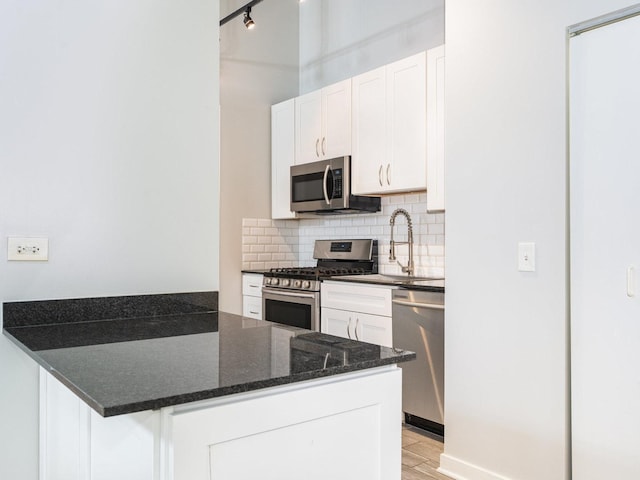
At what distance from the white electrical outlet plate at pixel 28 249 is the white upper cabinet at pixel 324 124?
8.60 ft

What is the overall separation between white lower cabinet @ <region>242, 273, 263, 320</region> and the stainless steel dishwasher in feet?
5.11

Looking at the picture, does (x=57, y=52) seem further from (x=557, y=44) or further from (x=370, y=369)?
(x=557, y=44)

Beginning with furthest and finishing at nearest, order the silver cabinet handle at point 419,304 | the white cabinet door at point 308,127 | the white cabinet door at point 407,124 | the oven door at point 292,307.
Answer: the white cabinet door at point 308,127 → the oven door at point 292,307 → the white cabinet door at point 407,124 → the silver cabinet handle at point 419,304

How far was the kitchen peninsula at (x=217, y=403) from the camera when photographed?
1.04 metres

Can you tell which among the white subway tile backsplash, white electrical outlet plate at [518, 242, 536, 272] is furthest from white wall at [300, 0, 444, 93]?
white electrical outlet plate at [518, 242, 536, 272]

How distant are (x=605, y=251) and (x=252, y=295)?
315cm

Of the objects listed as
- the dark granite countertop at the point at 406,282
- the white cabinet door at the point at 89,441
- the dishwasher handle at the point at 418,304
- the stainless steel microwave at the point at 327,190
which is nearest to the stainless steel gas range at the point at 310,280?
the dark granite countertop at the point at 406,282

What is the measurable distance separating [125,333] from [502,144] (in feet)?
5.85

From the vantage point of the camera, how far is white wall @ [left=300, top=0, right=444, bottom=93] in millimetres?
4016

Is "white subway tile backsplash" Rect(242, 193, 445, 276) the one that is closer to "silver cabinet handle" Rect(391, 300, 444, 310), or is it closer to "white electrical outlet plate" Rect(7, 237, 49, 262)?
"silver cabinet handle" Rect(391, 300, 444, 310)

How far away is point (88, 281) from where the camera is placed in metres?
2.01

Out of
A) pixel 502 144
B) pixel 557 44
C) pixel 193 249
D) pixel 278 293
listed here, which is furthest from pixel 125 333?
pixel 278 293

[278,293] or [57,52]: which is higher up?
[57,52]

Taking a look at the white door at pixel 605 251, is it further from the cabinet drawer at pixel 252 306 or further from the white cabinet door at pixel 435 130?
the cabinet drawer at pixel 252 306
